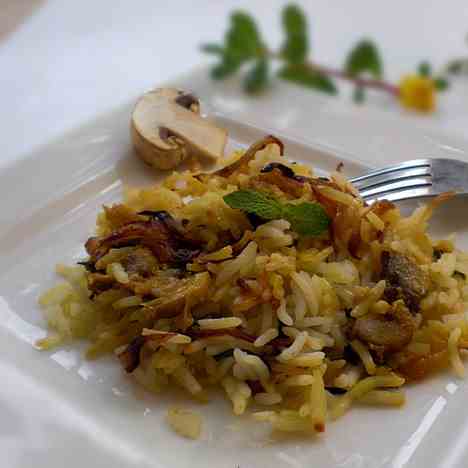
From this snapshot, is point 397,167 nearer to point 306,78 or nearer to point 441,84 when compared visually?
point 306,78

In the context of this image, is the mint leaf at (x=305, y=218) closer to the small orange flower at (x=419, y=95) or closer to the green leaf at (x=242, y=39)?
the green leaf at (x=242, y=39)

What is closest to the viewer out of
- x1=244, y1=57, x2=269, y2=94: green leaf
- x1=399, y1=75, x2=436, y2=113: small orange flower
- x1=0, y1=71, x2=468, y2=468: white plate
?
x1=0, y1=71, x2=468, y2=468: white plate

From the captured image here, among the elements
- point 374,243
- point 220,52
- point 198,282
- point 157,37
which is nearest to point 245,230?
point 198,282

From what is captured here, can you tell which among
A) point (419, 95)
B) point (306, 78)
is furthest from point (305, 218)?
point (419, 95)

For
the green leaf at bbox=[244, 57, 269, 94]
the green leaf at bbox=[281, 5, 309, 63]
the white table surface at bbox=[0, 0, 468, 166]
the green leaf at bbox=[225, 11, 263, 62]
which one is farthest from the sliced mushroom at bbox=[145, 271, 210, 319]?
the green leaf at bbox=[281, 5, 309, 63]

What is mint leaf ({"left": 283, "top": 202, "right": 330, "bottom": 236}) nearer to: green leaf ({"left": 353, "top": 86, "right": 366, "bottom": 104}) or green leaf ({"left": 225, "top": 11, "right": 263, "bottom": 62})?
green leaf ({"left": 225, "top": 11, "right": 263, "bottom": 62})
